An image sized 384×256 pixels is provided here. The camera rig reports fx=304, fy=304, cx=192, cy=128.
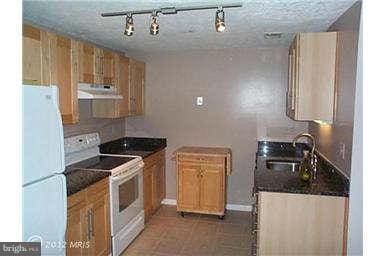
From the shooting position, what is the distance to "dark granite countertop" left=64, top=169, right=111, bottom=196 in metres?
2.34

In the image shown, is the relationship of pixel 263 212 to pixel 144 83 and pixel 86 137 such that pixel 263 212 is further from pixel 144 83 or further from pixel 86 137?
pixel 144 83

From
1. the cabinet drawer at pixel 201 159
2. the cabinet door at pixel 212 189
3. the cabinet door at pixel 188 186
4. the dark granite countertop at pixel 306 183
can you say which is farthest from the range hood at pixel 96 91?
the dark granite countertop at pixel 306 183

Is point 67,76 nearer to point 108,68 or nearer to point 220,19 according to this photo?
point 108,68

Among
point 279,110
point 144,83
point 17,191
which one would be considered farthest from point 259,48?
point 17,191

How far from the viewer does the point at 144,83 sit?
14.8 ft

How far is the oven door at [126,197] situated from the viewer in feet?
9.66

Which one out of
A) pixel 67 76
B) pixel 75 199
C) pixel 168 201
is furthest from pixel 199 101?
pixel 75 199

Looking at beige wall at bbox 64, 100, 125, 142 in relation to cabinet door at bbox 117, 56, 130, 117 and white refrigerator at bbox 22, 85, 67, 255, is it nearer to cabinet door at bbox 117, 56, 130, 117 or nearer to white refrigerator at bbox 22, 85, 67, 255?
cabinet door at bbox 117, 56, 130, 117

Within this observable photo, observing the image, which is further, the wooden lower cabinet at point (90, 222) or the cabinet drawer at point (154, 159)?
the cabinet drawer at point (154, 159)

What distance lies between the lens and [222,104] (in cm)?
432

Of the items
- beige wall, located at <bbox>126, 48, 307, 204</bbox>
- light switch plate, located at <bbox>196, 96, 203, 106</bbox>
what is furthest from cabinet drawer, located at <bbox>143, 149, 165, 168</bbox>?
light switch plate, located at <bbox>196, 96, 203, 106</bbox>

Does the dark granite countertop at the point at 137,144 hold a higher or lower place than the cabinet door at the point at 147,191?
higher

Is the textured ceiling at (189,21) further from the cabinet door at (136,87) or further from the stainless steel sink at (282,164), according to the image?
the stainless steel sink at (282,164)

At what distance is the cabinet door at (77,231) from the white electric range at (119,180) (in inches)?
17.1
